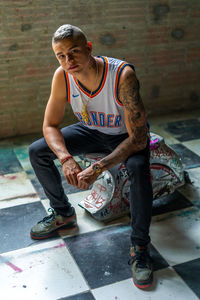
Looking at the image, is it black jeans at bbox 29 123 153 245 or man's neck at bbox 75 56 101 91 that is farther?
man's neck at bbox 75 56 101 91

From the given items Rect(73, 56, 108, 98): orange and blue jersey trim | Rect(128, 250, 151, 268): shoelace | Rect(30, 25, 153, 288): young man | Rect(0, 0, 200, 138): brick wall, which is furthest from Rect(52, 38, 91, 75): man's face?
Rect(0, 0, 200, 138): brick wall

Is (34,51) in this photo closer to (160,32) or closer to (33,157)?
(160,32)

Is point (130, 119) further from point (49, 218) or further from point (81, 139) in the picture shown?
point (49, 218)

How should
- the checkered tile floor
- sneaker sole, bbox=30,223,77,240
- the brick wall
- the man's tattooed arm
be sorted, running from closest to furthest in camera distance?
the checkered tile floor < the man's tattooed arm < sneaker sole, bbox=30,223,77,240 < the brick wall

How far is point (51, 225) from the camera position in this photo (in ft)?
7.16

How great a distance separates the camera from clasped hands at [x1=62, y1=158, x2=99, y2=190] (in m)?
1.91

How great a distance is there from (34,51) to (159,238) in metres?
1.95

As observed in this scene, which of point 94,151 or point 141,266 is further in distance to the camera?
point 94,151

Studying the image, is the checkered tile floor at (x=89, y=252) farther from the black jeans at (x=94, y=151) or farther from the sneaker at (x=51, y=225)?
the black jeans at (x=94, y=151)

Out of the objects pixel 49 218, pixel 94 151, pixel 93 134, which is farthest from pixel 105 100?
pixel 49 218

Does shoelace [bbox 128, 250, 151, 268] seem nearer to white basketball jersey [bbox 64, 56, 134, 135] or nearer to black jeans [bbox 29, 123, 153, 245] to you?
black jeans [bbox 29, 123, 153, 245]

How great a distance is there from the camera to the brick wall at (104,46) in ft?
10.6

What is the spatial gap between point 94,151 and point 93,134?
0.36 ft

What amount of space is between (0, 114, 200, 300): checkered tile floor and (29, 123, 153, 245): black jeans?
18 cm
